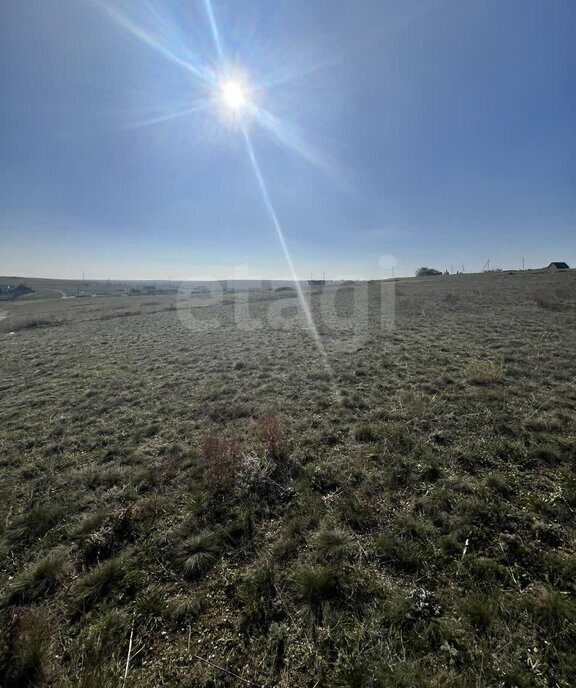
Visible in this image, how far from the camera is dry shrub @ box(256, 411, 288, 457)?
15.4ft

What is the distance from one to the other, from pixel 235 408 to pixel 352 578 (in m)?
4.29

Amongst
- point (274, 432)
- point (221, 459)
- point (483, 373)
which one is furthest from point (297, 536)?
point (483, 373)

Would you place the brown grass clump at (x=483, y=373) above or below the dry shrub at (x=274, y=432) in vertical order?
above

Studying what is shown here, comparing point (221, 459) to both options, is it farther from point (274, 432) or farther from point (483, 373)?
point (483, 373)

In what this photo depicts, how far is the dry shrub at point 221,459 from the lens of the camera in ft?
13.3

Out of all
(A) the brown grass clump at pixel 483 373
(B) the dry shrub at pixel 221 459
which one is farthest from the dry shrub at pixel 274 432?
(A) the brown grass clump at pixel 483 373

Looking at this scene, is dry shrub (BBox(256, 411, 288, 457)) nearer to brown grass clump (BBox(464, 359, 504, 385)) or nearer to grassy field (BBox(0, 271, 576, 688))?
grassy field (BBox(0, 271, 576, 688))

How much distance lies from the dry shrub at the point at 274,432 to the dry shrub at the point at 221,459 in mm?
533

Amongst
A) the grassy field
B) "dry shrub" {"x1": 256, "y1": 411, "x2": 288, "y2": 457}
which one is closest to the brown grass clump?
the grassy field

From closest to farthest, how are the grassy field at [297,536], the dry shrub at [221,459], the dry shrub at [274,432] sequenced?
the grassy field at [297,536] → the dry shrub at [221,459] → the dry shrub at [274,432]

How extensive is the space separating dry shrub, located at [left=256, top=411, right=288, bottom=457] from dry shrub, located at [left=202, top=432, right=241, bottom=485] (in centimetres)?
53

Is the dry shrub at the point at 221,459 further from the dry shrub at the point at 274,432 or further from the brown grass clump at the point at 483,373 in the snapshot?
the brown grass clump at the point at 483,373

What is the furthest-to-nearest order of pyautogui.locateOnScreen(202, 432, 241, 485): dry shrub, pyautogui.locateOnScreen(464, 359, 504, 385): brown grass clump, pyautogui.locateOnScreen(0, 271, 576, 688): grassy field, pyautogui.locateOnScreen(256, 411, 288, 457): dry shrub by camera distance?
1. pyautogui.locateOnScreen(464, 359, 504, 385): brown grass clump
2. pyautogui.locateOnScreen(256, 411, 288, 457): dry shrub
3. pyautogui.locateOnScreen(202, 432, 241, 485): dry shrub
4. pyautogui.locateOnScreen(0, 271, 576, 688): grassy field

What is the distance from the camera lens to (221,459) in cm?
432
